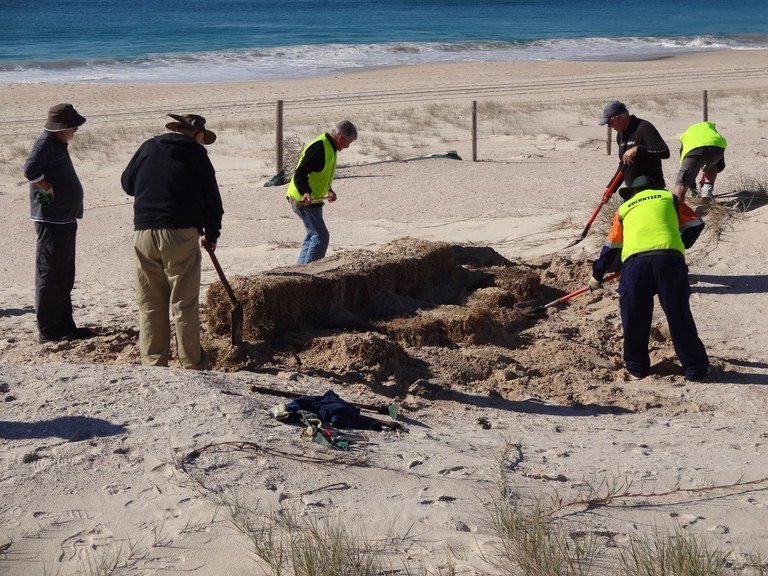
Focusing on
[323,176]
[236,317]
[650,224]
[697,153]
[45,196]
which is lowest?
[236,317]

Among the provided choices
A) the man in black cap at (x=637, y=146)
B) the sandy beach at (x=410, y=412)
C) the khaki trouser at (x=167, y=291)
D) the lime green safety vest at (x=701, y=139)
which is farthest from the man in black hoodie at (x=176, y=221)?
the lime green safety vest at (x=701, y=139)

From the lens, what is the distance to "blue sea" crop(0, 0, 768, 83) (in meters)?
42.0

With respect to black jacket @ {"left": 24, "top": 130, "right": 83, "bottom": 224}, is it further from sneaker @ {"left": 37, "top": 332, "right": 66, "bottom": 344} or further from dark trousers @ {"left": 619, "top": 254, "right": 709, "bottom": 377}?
dark trousers @ {"left": 619, "top": 254, "right": 709, "bottom": 377}

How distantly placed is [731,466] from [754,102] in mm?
20420

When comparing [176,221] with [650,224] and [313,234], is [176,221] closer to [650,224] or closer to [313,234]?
[313,234]

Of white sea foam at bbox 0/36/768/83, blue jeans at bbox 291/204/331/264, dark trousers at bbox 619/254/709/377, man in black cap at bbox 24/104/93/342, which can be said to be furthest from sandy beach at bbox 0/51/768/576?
white sea foam at bbox 0/36/768/83

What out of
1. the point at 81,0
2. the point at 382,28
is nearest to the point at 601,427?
the point at 382,28

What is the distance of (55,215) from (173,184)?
170 cm

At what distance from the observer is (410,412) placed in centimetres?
621

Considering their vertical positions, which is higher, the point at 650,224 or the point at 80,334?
the point at 650,224

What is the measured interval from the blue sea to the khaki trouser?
3103 cm

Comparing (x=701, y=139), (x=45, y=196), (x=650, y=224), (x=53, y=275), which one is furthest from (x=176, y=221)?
(x=701, y=139)

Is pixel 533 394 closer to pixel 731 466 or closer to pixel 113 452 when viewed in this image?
pixel 731 466

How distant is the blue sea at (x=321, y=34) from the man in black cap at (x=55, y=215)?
1174 inches
